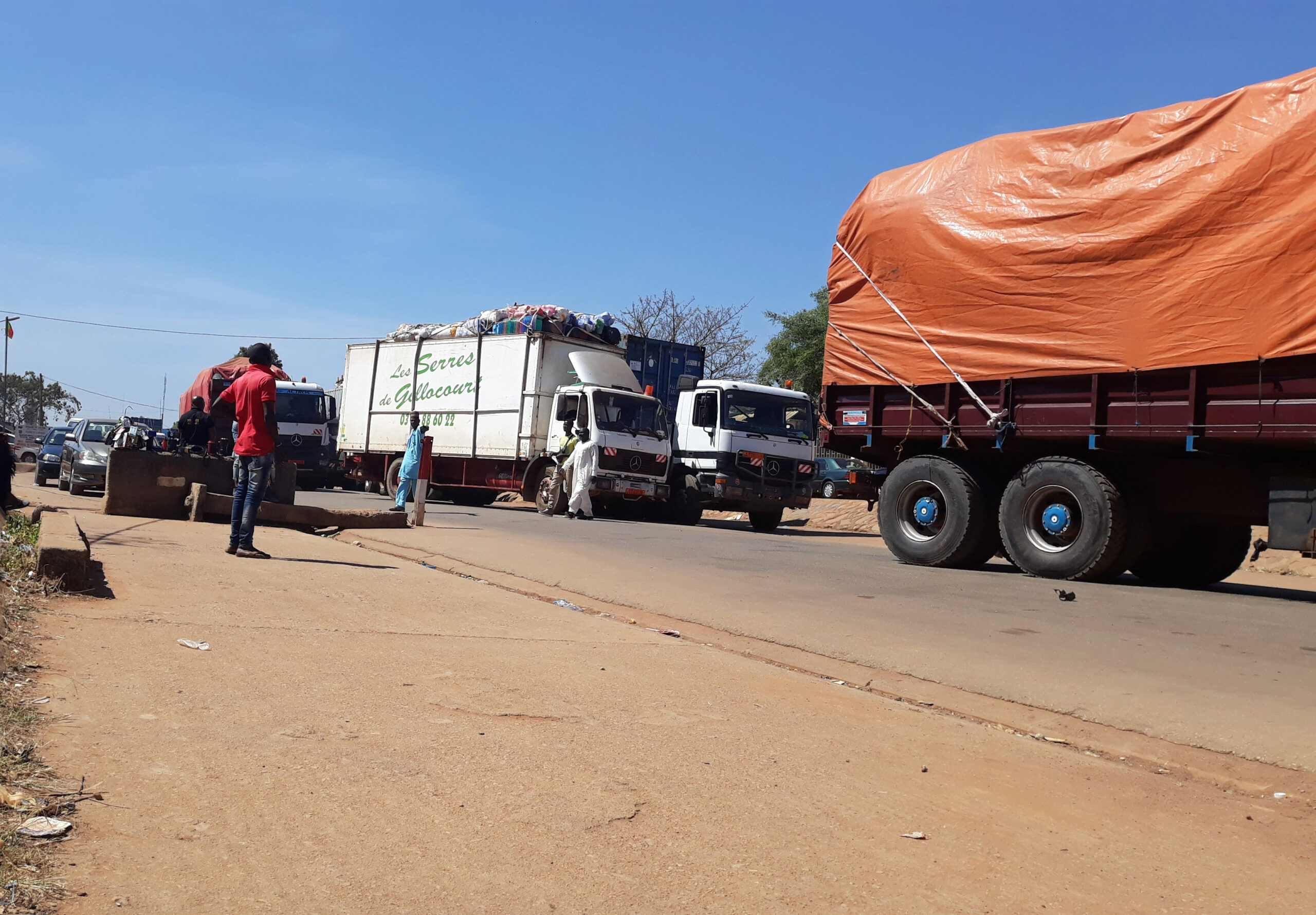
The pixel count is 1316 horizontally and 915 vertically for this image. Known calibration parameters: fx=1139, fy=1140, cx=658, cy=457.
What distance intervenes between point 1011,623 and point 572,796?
513cm

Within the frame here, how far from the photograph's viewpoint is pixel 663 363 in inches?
925

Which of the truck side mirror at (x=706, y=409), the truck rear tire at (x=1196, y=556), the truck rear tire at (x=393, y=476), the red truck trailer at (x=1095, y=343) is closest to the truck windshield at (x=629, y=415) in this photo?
the truck side mirror at (x=706, y=409)

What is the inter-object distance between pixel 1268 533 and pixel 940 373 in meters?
3.64

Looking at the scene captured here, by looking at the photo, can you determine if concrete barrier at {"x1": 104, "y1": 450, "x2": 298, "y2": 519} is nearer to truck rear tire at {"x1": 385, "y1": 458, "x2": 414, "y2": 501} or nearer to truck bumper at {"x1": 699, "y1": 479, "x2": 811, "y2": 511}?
truck bumper at {"x1": 699, "y1": 479, "x2": 811, "y2": 511}

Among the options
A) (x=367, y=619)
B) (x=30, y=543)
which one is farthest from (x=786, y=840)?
(x=30, y=543)

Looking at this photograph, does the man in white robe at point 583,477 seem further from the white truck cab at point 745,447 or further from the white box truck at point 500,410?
the white truck cab at point 745,447

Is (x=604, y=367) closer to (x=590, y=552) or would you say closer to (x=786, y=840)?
(x=590, y=552)

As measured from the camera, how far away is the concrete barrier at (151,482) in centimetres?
1215

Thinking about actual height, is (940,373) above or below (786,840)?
above

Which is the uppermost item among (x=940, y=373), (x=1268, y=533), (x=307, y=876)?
(x=940, y=373)

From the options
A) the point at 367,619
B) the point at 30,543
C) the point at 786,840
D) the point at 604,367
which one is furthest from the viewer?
the point at 604,367

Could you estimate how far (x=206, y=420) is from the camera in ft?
48.2

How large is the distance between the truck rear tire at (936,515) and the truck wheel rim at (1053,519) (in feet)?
2.39

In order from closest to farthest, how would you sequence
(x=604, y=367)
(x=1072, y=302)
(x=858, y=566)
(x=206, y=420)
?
(x=1072, y=302) < (x=858, y=566) < (x=206, y=420) < (x=604, y=367)
